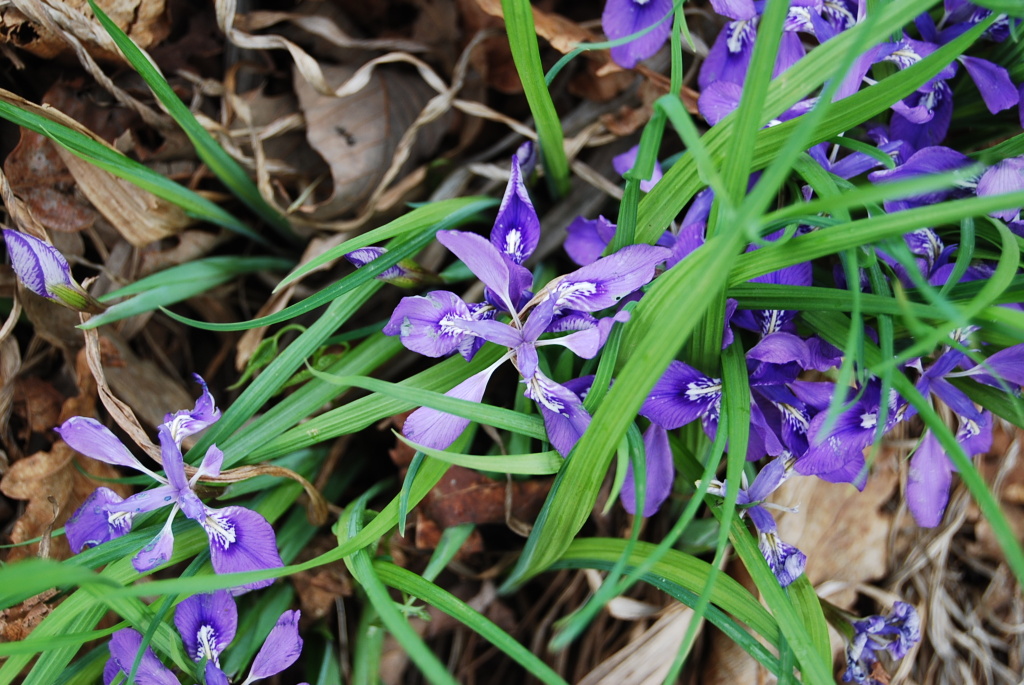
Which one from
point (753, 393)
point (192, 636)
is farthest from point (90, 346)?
point (753, 393)

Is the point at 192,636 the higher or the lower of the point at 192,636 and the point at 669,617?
the higher

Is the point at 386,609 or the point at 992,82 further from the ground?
the point at 992,82

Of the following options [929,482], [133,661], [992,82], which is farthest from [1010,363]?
[133,661]

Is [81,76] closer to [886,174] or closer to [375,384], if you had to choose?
[375,384]

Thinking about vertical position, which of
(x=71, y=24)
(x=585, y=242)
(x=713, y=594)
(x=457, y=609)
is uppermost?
(x=71, y=24)

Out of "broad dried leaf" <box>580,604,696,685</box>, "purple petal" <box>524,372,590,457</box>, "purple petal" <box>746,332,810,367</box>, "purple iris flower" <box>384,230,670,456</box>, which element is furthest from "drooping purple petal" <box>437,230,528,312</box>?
"broad dried leaf" <box>580,604,696,685</box>

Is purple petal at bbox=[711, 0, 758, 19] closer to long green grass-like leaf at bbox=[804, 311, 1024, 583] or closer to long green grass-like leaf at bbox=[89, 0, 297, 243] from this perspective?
long green grass-like leaf at bbox=[804, 311, 1024, 583]

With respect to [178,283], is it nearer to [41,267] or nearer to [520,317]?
[41,267]
